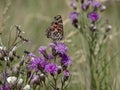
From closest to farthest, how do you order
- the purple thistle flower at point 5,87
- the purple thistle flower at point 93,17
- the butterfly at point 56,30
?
the purple thistle flower at point 5,87, the butterfly at point 56,30, the purple thistle flower at point 93,17

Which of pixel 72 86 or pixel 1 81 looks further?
pixel 72 86

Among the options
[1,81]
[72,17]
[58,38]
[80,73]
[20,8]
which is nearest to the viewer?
[1,81]

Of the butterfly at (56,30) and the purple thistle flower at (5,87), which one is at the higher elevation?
the butterfly at (56,30)

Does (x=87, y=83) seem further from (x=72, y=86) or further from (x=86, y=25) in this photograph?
(x=86, y=25)

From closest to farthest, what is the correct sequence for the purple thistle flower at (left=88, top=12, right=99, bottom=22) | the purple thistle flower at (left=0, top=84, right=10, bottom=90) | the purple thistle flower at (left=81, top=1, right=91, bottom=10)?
the purple thistle flower at (left=0, top=84, right=10, bottom=90) < the purple thistle flower at (left=88, top=12, right=99, bottom=22) < the purple thistle flower at (left=81, top=1, right=91, bottom=10)

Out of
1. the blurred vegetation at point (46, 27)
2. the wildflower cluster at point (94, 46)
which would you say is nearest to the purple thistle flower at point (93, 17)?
the wildflower cluster at point (94, 46)

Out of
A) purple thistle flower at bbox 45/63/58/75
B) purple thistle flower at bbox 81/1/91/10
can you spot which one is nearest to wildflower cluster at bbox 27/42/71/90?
purple thistle flower at bbox 45/63/58/75

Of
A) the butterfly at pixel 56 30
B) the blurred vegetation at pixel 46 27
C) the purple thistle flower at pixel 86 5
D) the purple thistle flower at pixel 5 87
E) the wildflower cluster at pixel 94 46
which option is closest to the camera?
the purple thistle flower at pixel 5 87

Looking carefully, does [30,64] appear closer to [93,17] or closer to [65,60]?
[65,60]

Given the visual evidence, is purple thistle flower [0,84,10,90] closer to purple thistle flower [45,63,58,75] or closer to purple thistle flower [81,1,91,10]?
purple thistle flower [45,63,58,75]

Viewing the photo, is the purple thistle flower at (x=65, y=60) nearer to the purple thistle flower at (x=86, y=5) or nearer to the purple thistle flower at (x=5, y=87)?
the purple thistle flower at (x=5, y=87)

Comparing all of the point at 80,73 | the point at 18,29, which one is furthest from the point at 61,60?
the point at 80,73
